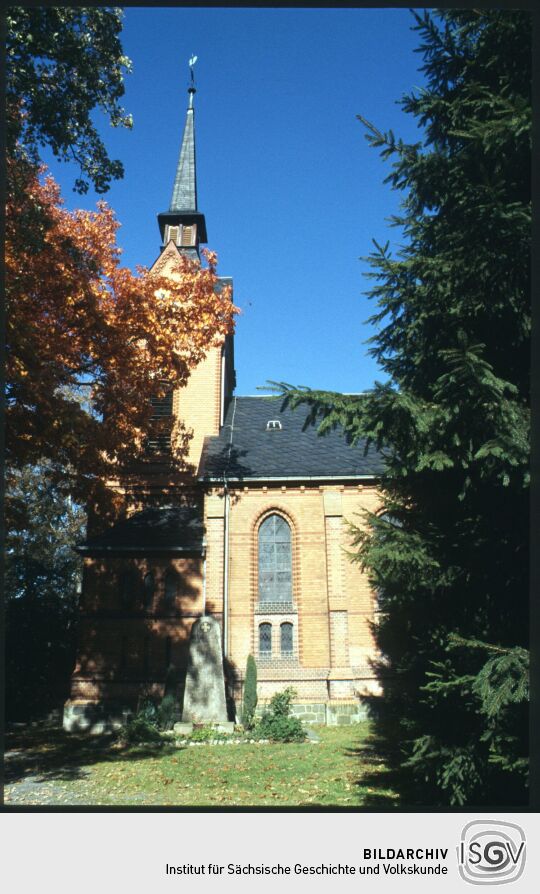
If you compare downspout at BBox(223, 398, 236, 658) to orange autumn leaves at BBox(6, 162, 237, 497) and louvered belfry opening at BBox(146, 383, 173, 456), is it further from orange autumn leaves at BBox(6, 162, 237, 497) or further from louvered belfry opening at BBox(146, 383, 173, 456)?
orange autumn leaves at BBox(6, 162, 237, 497)

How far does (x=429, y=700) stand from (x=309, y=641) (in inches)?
431

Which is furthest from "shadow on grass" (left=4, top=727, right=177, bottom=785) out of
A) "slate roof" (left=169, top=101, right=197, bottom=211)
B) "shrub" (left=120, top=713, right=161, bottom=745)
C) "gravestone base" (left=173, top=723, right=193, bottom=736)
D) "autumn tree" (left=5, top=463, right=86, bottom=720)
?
"slate roof" (left=169, top=101, right=197, bottom=211)

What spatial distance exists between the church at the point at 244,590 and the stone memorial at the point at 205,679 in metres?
0.97

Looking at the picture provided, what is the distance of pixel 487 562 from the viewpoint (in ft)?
21.5

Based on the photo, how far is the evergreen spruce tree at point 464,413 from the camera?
5.62m

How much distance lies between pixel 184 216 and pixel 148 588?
16431 mm

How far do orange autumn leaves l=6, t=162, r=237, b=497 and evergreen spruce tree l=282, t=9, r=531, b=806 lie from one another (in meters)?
5.72

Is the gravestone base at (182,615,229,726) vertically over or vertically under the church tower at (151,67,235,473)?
under

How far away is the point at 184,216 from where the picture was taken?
26156 mm

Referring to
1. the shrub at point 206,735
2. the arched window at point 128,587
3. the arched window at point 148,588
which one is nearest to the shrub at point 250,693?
A: the shrub at point 206,735

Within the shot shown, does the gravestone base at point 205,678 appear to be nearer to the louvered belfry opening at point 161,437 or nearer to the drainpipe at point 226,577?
the drainpipe at point 226,577

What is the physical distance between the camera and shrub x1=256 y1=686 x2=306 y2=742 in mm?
13906

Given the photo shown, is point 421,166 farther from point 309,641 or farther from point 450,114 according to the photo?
point 309,641

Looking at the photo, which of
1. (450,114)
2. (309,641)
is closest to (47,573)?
(309,641)
